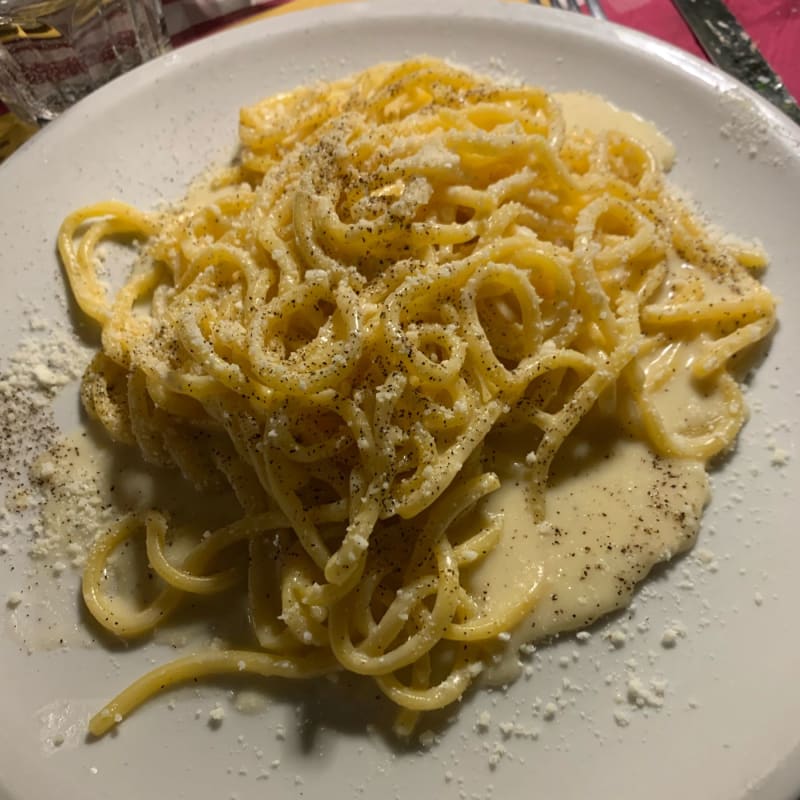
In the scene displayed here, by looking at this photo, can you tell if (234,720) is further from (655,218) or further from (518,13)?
(518,13)

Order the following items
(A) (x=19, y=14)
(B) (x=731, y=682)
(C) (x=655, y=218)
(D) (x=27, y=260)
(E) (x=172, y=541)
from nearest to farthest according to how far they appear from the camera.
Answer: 1. (B) (x=731, y=682)
2. (E) (x=172, y=541)
3. (C) (x=655, y=218)
4. (D) (x=27, y=260)
5. (A) (x=19, y=14)

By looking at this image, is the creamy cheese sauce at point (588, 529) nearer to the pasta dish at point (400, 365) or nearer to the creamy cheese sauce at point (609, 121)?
the pasta dish at point (400, 365)

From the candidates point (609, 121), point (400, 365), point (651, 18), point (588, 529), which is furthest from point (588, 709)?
point (651, 18)

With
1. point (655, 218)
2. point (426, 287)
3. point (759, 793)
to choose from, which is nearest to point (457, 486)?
point (426, 287)

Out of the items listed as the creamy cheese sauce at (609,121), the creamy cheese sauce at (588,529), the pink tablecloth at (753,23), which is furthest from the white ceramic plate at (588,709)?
the pink tablecloth at (753,23)

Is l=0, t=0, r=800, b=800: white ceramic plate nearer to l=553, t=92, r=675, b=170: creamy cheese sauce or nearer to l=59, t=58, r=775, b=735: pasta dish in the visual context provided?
l=59, t=58, r=775, b=735: pasta dish

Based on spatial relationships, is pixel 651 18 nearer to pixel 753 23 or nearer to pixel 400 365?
pixel 753 23
